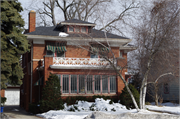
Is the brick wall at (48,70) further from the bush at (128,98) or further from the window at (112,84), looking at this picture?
the bush at (128,98)

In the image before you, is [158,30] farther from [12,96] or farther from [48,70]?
[12,96]

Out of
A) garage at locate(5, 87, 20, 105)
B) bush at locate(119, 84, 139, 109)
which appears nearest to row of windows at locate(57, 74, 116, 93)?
bush at locate(119, 84, 139, 109)

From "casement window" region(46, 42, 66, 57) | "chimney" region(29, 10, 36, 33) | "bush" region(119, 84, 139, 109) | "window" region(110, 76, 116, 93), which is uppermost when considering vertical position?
"chimney" region(29, 10, 36, 33)

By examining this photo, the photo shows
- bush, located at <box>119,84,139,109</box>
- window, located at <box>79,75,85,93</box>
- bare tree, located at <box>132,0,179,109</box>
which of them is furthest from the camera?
window, located at <box>79,75,85,93</box>

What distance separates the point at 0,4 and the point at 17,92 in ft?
78.7

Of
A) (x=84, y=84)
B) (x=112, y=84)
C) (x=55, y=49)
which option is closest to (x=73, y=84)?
(x=84, y=84)

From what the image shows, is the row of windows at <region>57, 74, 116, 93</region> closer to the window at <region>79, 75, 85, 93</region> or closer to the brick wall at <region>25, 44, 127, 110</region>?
the window at <region>79, 75, 85, 93</region>

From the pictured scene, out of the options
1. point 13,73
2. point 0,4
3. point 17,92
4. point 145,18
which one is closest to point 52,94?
point 13,73

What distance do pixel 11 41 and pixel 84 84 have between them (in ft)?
27.0

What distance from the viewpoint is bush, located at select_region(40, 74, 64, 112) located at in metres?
17.6

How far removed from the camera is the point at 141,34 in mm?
14852

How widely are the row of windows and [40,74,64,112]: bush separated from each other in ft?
6.67

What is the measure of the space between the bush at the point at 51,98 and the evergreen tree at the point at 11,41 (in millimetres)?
3118

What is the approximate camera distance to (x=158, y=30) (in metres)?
14.9
